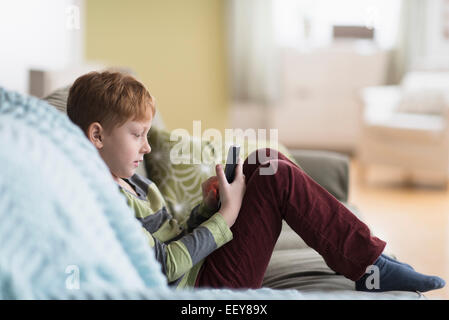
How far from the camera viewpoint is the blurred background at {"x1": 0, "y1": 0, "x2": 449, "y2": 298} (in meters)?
4.29

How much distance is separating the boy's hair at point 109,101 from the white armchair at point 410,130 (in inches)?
130

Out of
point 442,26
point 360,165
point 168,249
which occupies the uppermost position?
point 442,26

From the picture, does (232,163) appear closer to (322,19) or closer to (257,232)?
(257,232)

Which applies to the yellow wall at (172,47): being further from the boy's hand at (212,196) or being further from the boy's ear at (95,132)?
the boy's ear at (95,132)

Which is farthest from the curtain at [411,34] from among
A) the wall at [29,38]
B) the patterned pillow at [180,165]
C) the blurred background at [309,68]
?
the patterned pillow at [180,165]

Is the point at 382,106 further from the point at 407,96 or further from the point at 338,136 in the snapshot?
A: the point at 338,136

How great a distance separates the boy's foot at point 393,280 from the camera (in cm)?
130

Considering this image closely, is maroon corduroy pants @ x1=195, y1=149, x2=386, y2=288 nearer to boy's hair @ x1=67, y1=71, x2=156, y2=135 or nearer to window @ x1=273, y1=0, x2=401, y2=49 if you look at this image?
boy's hair @ x1=67, y1=71, x2=156, y2=135

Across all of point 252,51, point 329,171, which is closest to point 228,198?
point 329,171

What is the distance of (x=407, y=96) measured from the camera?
454 cm

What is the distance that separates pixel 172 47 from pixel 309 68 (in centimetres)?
114

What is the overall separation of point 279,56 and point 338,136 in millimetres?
817

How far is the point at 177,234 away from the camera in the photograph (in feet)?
4.43
